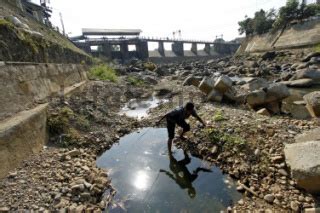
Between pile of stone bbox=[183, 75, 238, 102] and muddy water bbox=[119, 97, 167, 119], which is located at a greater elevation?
pile of stone bbox=[183, 75, 238, 102]

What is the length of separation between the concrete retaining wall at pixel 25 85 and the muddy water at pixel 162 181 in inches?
94.0

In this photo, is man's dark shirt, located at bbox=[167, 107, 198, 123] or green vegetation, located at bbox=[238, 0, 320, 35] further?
green vegetation, located at bbox=[238, 0, 320, 35]

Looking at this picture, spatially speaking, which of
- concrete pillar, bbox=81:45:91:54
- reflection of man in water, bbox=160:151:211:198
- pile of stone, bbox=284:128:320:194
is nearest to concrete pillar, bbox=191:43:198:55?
concrete pillar, bbox=81:45:91:54

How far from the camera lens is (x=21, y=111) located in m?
5.36

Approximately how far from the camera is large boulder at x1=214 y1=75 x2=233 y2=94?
9196mm

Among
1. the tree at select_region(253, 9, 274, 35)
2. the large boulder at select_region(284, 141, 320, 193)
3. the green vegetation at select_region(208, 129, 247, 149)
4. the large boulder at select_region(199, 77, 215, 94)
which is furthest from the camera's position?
the tree at select_region(253, 9, 274, 35)

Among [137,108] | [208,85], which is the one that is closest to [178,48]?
[137,108]

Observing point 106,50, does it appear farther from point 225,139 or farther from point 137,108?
point 225,139

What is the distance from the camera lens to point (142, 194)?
4.41m

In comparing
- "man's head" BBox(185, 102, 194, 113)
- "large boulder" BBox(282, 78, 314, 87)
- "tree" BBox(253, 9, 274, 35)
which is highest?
"tree" BBox(253, 9, 274, 35)

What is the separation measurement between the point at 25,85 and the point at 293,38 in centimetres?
3798

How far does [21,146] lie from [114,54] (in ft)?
166

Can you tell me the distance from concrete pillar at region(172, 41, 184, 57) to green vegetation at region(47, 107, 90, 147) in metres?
59.0

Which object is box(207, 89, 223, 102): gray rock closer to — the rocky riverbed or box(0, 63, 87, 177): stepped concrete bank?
the rocky riverbed
